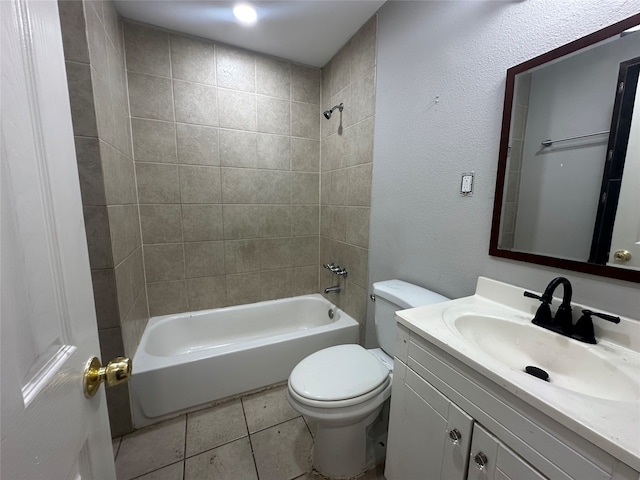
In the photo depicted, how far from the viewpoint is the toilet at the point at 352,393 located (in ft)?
3.43

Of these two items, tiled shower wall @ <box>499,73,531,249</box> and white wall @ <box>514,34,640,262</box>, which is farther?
tiled shower wall @ <box>499,73,531,249</box>

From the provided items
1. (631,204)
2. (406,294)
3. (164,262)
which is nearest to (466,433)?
(406,294)

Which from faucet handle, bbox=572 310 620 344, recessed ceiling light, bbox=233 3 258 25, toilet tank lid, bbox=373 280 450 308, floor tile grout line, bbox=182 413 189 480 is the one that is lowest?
floor tile grout line, bbox=182 413 189 480

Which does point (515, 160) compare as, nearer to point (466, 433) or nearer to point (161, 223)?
point (466, 433)

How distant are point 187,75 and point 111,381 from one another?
2.00 metres

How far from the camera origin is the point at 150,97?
173cm

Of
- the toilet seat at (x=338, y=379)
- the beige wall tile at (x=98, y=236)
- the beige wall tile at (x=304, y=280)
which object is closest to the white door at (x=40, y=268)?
the toilet seat at (x=338, y=379)

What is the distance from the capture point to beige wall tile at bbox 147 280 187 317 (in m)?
1.92

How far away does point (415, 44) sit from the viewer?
52.4 inches

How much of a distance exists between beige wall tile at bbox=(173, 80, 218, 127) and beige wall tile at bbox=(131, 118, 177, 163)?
123mm

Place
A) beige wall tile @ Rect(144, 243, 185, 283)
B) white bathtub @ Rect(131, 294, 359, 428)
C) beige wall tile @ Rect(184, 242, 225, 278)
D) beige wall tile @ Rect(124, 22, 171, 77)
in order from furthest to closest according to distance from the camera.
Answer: beige wall tile @ Rect(184, 242, 225, 278) < beige wall tile @ Rect(144, 243, 185, 283) < beige wall tile @ Rect(124, 22, 171, 77) < white bathtub @ Rect(131, 294, 359, 428)

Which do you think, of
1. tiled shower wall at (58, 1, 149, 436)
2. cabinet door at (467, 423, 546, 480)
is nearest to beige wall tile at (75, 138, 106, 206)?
tiled shower wall at (58, 1, 149, 436)

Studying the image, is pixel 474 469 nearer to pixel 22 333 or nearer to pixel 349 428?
pixel 349 428

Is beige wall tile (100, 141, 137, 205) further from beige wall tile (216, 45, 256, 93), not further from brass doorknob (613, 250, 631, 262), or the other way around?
brass doorknob (613, 250, 631, 262)
